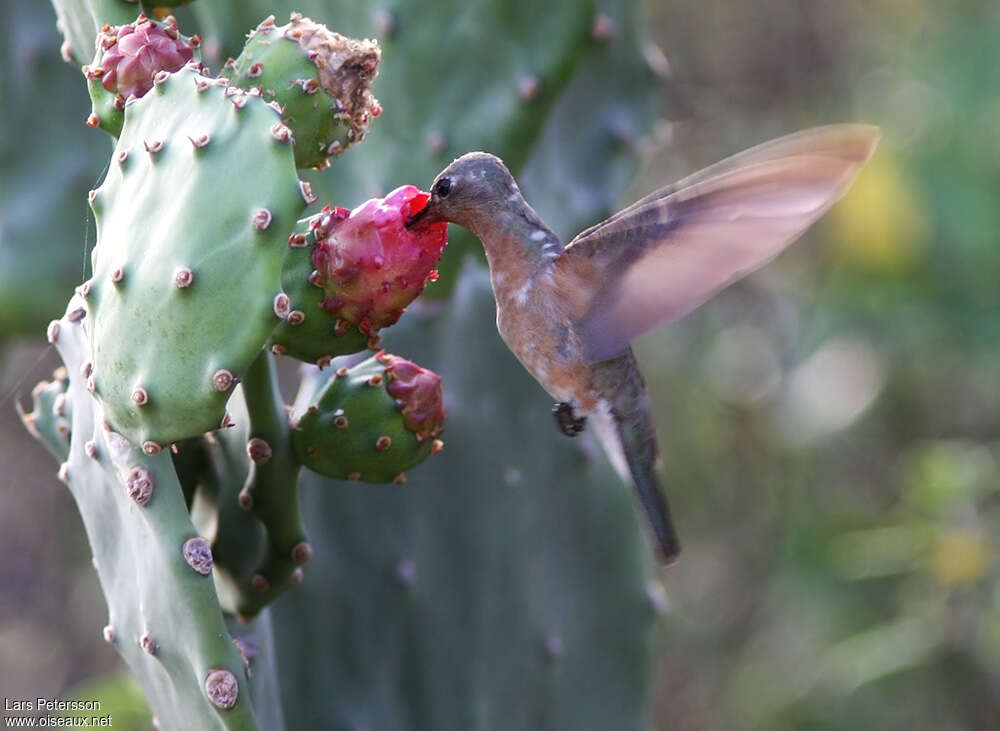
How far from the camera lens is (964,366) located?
11.7 ft

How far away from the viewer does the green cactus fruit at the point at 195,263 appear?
3.22 feet

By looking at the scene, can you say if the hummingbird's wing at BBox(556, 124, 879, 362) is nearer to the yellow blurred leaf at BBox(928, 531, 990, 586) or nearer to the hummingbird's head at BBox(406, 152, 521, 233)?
the hummingbird's head at BBox(406, 152, 521, 233)

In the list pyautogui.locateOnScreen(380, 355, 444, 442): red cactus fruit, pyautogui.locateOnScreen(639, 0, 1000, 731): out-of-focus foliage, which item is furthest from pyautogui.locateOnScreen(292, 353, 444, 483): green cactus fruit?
pyautogui.locateOnScreen(639, 0, 1000, 731): out-of-focus foliage

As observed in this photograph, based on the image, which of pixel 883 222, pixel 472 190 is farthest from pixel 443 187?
pixel 883 222

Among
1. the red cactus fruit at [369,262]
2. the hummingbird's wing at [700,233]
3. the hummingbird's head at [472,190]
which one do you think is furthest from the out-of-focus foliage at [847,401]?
the red cactus fruit at [369,262]

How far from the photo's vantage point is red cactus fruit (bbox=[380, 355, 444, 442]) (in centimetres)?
124

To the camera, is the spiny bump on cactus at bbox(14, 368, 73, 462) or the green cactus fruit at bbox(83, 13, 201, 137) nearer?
the green cactus fruit at bbox(83, 13, 201, 137)

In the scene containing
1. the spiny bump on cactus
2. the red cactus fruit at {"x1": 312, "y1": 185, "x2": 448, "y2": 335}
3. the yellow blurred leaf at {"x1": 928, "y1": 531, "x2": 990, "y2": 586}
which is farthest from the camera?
the yellow blurred leaf at {"x1": 928, "y1": 531, "x2": 990, "y2": 586}

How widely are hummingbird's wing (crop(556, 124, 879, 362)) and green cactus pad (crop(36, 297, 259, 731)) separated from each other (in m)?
0.53

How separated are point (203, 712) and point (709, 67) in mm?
4081

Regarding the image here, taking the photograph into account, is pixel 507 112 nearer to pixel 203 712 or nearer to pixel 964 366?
pixel 203 712

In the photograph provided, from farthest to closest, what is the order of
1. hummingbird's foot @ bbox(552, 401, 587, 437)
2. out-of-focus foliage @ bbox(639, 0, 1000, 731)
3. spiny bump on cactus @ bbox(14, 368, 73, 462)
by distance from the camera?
out-of-focus foliage @ bbox(639, 0, 1000, 731)
hummingbird's foot @ bbox(552, 401, 587, 437)
spiny bump on cactus @ bbox(14, 368, 73, 462)

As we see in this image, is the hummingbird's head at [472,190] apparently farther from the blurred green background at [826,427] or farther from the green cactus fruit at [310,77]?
the blurred green background at [826,427]

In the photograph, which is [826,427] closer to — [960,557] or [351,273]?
[960,557]
